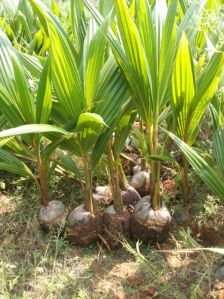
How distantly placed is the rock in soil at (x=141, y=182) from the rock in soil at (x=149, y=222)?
0.19 m

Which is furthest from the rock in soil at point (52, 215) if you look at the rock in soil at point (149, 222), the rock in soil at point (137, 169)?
the rock in soil at point (137, 169)

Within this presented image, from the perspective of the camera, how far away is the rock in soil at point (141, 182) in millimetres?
1795

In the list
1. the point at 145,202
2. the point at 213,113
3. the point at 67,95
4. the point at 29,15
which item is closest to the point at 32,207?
the point at 145,202

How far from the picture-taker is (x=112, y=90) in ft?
4.86

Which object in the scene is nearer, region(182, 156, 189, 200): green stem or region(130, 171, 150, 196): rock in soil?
region(182, 156, 189, 200): green stem

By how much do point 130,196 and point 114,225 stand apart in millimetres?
171

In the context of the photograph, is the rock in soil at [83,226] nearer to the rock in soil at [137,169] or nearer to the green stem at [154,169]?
the green stem at [154,169]

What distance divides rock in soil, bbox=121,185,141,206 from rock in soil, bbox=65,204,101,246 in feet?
0.50

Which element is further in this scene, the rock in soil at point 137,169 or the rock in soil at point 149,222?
the rock in soil at point 137,169

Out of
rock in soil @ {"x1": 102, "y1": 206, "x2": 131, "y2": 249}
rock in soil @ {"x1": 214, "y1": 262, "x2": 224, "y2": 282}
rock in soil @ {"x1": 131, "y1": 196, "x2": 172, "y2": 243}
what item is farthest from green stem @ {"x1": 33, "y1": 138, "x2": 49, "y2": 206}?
rock in soil @ {"x1": 214, "y1": 262, "x2": 224, "y2": 282}

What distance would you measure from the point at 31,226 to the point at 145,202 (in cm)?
54

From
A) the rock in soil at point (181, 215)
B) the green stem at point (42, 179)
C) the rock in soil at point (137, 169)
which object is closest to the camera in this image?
the green stem at point (42, 179)

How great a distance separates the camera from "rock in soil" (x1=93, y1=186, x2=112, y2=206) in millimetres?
1801

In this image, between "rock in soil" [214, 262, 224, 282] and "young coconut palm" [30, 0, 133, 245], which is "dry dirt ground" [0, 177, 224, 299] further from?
"young coconut palm" [30, 0, 133, 245]
